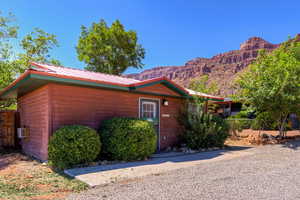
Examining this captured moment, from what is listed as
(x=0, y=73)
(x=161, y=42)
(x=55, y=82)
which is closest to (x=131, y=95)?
(x=55, y=82)

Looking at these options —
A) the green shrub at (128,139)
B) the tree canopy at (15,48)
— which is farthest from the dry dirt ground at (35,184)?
the tree canopy at (15,48)

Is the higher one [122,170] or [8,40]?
[8,40]

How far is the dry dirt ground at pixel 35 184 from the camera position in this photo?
326 cm

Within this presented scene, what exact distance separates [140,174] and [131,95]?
3355 mm

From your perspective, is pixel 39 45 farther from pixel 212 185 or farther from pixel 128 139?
pixel 212 185

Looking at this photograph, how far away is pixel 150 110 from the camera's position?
782cm

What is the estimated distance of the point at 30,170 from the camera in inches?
193

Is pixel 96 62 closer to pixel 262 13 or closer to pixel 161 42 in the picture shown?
pixel 161 42

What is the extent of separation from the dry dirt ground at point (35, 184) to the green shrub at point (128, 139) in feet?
5.05

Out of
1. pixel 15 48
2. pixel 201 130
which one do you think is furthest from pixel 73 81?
pixel 15 48

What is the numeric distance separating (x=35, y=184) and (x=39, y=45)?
15757 millimetres

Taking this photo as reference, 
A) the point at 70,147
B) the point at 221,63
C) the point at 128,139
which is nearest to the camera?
the point at 70,147

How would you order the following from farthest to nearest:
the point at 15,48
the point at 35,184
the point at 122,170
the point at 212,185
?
the point at 15,48 < the point at 122,170 < the point at 35,184 < the point at 212,185

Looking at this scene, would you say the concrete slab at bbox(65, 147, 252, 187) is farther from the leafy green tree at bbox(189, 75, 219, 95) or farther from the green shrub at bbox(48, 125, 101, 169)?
the leafy green tree at bbox(189, 75, 219, 95)
